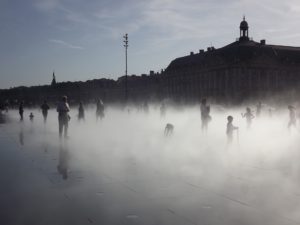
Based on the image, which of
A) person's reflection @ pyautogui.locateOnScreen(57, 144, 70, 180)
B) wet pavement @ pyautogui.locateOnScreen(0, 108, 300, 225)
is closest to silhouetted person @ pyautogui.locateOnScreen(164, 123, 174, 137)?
person's reflection @ pyautogui.locateOnScreen(57, 144, 70, 180)

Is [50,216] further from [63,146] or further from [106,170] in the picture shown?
[63,146]

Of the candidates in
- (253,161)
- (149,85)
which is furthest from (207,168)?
(149,85)

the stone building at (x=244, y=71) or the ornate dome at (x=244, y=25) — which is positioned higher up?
the ornate dome at (x=244, y=25)

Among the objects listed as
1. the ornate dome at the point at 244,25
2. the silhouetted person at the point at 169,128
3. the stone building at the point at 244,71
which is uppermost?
the ornate dome at the point at 244,25

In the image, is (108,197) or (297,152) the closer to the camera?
(108,197)

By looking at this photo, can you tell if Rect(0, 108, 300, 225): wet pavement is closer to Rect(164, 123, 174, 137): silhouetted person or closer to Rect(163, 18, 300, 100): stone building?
Rect(164, 123, 174, 137): silhouetted person

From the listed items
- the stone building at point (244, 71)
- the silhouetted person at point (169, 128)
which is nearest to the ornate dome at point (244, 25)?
the stone building at point (244, 71)

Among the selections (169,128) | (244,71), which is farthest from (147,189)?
(244,71)

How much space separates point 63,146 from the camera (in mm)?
14531

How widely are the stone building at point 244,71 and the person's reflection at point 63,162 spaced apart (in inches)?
2708

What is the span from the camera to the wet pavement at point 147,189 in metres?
5.83

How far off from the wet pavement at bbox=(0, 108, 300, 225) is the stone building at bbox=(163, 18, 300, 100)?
70357 millimetres

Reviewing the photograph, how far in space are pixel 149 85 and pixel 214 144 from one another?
10534 cm

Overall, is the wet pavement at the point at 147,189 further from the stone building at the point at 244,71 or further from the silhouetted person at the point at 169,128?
the stone building at the point at 244,71
